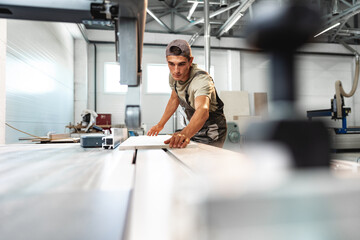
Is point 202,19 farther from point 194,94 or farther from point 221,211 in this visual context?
point 221,211

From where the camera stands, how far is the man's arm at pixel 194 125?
3.93ft

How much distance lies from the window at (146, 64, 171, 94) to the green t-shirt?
4322 millimetres

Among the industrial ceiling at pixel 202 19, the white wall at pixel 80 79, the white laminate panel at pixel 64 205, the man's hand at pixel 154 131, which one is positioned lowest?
the white laminate panel at pixel 64 205

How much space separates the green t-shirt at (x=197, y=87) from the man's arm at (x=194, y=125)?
6cm

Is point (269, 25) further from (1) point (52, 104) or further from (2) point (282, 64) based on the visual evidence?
(1) point (52, 104)

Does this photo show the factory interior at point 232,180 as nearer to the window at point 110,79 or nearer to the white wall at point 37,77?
the white wall at point 37,77

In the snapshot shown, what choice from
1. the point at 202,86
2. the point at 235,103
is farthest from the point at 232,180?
the point at 235,103

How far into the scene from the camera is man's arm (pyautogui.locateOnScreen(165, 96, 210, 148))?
47.1 inches

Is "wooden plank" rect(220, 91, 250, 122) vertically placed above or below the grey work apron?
above

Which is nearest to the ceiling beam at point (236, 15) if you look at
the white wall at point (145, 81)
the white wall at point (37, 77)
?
the white wall at point (145, 81)

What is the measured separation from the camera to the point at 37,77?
→ 11.1ft

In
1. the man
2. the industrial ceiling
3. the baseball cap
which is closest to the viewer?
the man

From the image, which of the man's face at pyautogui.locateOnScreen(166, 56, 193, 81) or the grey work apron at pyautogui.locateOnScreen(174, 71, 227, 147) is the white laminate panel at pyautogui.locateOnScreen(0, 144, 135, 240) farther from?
the grey work apron at pyautogui.locateOnScreen(174, 71, 227, 147)

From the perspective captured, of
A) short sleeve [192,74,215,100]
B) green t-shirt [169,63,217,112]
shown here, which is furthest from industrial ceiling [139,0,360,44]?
short sleeve [192,74,215,100]
